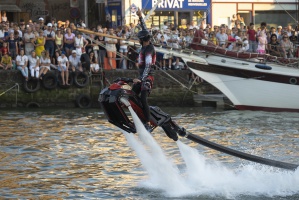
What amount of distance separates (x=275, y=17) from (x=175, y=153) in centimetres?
2786

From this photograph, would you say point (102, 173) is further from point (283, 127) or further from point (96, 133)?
point (283, 127)

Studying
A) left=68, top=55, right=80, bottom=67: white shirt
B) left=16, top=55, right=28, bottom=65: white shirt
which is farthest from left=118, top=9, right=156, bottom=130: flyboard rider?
left=68, top=55, right=80, bottom=67: white shirt

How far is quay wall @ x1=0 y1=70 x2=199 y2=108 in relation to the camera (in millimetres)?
35594

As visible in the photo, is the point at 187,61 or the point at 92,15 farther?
the point at 92,15

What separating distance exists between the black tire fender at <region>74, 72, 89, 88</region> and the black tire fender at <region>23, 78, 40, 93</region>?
153 cm

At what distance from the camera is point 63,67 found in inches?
1391

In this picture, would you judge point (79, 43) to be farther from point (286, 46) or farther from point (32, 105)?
point (286, 46)

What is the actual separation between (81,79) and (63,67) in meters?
1.15

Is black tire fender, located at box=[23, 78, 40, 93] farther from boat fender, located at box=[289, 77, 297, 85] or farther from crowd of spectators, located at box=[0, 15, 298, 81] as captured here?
boat fender, located at box=[289, 77, 297, 85]

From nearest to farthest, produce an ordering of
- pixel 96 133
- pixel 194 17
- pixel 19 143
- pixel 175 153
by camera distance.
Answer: pixel 175 153 < pixel 19 143 < pixel 96 133 < pixel 194 17

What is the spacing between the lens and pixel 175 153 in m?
23.3

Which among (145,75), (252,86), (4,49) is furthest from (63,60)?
(145,75)

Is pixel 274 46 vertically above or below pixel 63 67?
above

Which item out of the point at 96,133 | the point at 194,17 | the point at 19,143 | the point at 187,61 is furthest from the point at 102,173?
the point at 194,17
